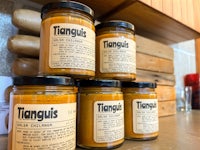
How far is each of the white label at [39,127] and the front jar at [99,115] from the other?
0.07 metres

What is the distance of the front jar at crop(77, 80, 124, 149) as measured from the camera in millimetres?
323

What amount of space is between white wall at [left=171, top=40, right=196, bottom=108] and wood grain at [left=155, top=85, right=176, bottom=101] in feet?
0.80

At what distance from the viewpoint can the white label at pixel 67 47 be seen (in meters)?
0.31

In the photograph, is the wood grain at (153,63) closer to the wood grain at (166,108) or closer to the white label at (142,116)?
the wood grain at (166,108)

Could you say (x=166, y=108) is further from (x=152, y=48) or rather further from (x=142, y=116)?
(x=142, y=116)

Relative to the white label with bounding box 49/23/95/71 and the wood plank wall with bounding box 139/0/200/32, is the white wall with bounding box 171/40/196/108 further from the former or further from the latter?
the white label with bounding box 49/23/95/71

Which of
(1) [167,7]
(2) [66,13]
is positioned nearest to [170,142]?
(2) [66,13]

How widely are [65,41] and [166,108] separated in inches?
21.7

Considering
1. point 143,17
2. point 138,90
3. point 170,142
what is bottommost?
point 170,142

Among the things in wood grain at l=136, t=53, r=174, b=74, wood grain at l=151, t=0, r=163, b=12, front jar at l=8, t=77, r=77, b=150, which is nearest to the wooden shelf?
wood grain at l=151, t=0, r=163, b=12

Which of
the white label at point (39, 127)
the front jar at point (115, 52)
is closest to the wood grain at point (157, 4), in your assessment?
the front jar at point (115, 52)

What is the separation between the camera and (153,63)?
70cm

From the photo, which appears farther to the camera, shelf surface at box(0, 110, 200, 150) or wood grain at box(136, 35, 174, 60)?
wood grain at box(136, 35, 174, 60)

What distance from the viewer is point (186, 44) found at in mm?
1131
